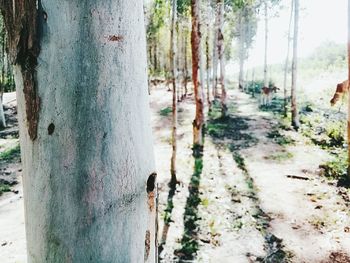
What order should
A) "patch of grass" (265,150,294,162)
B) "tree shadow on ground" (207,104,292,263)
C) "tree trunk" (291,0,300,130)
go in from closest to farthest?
"tree shadow on ground" (207,104,292,263), "patch of grass" (265,150,294,162), "tree trunk" (291,0,300,130)

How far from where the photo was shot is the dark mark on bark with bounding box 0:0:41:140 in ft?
2.08

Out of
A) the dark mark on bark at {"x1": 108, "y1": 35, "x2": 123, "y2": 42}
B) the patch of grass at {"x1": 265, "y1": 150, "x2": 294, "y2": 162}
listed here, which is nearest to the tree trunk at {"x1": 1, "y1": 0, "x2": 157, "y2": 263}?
the dark mark on bark at {"x1": 108, "y1": 35, "x2": 123, "y2": 42}

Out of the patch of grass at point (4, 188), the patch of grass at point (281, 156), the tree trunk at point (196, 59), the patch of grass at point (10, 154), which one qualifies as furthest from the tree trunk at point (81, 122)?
the patch of grass at point (10, 154)

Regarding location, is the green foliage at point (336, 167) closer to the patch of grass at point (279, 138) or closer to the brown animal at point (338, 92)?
the patch of grass at point (279, 138)

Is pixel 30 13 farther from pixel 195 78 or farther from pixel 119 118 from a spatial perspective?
pixel 195 78

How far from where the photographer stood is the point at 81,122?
62 cm

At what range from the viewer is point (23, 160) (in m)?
0.71

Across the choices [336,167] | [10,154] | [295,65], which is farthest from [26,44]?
[295,65]

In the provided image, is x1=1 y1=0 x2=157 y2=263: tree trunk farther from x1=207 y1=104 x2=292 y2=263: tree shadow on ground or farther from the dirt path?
x1=207 y1=104 x2=292 y2=263: tree shadow on ground

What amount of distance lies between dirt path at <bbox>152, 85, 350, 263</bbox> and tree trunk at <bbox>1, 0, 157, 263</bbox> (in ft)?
17.1

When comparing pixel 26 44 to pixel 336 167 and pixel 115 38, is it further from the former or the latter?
pixel 336 167

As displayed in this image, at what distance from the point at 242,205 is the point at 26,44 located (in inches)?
300

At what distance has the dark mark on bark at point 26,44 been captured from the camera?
63 cm

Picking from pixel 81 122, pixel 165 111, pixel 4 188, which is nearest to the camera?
pixel 81 122
